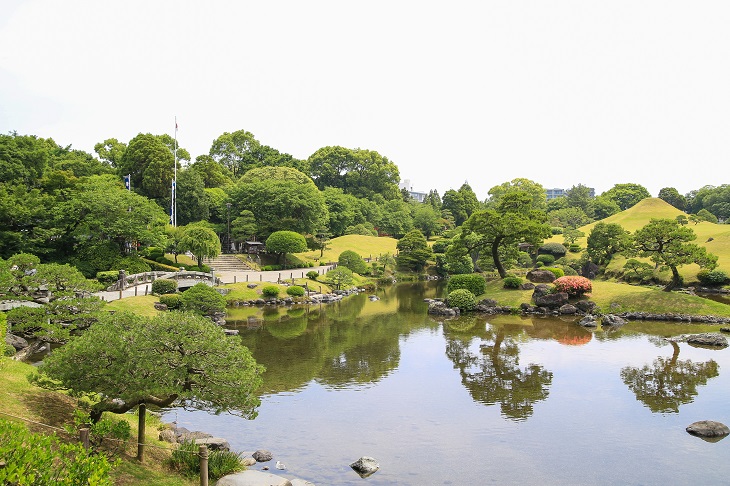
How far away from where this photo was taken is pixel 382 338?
1071 inches

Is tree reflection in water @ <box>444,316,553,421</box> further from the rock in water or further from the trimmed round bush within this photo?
the trimmed round bush

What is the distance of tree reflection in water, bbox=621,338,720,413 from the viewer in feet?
56.0

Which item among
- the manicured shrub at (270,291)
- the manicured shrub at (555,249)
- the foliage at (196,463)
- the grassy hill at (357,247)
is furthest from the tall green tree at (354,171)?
the foliage at (196,463)

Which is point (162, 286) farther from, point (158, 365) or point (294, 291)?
point (158, 365)

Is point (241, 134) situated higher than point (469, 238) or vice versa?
point (241, 134)

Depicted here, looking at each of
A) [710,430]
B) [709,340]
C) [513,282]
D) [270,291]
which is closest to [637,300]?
[513,282]

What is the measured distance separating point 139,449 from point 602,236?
→ 171ft

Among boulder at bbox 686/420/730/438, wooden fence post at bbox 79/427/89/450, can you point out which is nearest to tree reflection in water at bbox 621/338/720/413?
boulder at bbox 686/420/730/438

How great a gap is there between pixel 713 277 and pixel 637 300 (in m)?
14.9

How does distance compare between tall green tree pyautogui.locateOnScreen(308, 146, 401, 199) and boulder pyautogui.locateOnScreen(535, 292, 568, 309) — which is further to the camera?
tall green tree pyautogui.locateOnScreen(308, 146, 401, 199)

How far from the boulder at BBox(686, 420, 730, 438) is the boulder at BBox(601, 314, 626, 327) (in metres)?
16.5

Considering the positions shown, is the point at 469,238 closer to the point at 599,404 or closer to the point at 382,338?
the point at 382,338

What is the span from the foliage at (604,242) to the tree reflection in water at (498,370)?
1101 inches

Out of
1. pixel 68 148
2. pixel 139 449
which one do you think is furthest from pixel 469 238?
pixel 68 148
